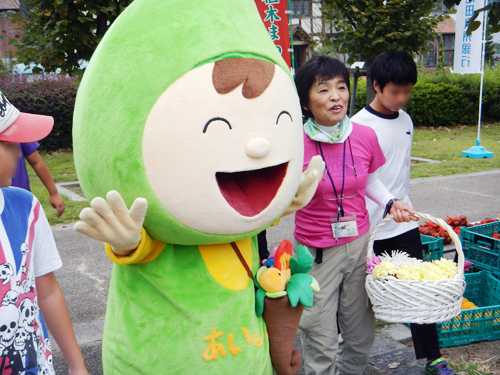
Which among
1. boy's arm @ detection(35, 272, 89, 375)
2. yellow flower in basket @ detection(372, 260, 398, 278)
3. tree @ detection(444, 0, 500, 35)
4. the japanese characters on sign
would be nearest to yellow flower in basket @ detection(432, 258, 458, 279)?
yellow flower in basket @ detection(372, 260, 398, 278)

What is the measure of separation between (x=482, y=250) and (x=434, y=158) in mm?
8467

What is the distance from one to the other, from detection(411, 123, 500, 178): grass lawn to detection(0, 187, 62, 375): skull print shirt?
9069 millimetres

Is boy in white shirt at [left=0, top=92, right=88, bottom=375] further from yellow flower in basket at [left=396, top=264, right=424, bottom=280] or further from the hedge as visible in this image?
the hedge

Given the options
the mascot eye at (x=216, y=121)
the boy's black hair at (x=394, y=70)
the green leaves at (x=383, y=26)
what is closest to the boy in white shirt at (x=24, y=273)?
the mascot eye at (x=216, y=121)

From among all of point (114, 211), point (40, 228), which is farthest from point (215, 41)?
point (40, 228)

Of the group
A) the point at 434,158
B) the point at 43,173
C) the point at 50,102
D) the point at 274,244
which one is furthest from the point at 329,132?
the point at 50,102

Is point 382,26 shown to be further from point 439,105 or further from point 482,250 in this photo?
point 439,105

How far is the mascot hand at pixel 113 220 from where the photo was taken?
1.69 meters

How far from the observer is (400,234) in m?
3.26

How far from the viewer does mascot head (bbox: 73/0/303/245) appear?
1805mm

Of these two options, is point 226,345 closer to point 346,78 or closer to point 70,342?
point 70,342

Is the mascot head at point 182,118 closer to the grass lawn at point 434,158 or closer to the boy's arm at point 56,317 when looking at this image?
the boy's arm at point 56,317

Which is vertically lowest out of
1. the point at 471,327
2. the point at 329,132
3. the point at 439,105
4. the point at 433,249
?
the point at 439,105

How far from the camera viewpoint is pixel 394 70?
325 cm
